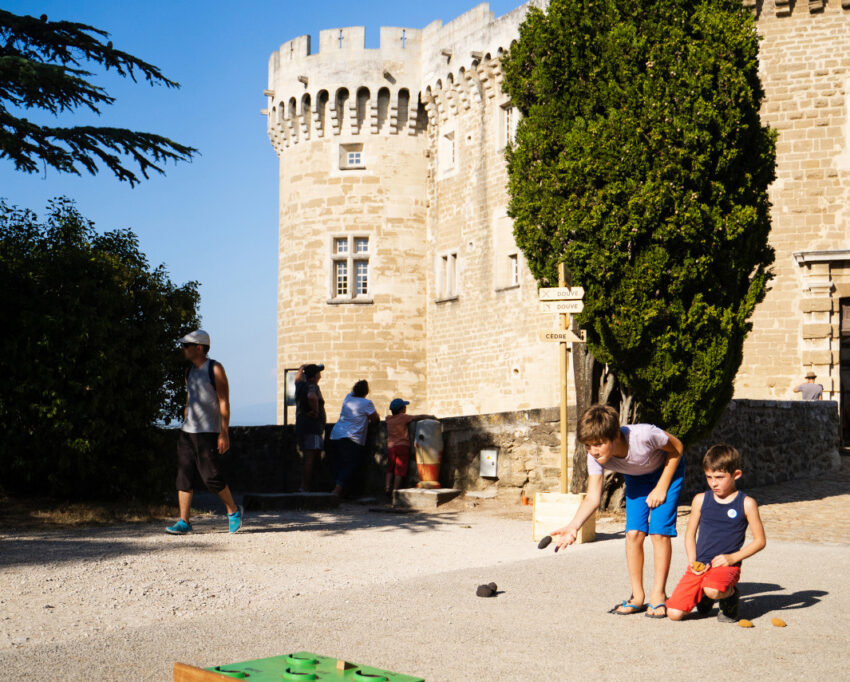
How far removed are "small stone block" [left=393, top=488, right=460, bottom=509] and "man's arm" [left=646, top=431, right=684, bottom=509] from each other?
22.8ft

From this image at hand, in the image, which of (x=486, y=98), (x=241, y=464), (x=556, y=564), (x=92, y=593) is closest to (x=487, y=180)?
(x=486, y=98)

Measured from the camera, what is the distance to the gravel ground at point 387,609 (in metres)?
4.52

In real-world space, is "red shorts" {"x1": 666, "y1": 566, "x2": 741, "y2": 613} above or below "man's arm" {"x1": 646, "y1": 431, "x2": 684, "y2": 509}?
below

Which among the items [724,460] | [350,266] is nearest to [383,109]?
[350,266]

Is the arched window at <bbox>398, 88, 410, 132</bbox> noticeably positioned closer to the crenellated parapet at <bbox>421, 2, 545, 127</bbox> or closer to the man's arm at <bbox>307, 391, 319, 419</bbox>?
the crenellated parapet at <bbox>421, 2, 545, 127</bbox>

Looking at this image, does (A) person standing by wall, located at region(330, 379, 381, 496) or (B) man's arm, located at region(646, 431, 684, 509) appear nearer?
(B) man's arm, located at region(646, 431, 684, 509)

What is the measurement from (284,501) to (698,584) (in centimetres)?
704

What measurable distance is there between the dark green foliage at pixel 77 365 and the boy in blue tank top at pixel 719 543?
6.87 meters

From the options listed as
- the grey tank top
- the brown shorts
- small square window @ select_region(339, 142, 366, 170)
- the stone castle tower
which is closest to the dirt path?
the brown shorts

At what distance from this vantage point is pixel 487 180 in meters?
24.8

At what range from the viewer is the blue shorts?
5738mm

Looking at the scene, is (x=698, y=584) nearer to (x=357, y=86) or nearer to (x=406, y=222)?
(x=406, y=222)

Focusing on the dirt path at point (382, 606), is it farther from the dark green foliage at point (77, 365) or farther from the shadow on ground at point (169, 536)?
the dark green foliage at point (77, 365)

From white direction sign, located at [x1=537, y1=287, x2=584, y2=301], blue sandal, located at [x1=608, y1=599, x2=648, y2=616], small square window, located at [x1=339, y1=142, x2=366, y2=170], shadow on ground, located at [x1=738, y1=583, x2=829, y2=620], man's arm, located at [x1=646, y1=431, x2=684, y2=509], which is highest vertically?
small square window, located at [x1=339, y1=142, x2=366, y2=170]
